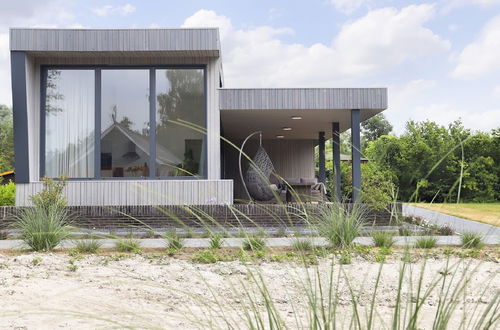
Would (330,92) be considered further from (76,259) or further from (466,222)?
(76,259)

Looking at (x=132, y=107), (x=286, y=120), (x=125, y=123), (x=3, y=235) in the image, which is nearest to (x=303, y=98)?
(x=286, y=120)

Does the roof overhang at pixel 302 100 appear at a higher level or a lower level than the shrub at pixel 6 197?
higher

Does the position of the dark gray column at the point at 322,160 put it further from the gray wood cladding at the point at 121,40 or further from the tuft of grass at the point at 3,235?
the tuft of grass at the point at 3,235

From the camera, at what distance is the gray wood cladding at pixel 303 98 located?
9.06m

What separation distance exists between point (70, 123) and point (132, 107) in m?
1.17

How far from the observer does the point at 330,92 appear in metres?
9.10

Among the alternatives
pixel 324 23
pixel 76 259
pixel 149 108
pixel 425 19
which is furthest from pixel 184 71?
pixel 425 19

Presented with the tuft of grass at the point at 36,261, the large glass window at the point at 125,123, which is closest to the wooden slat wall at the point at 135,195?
the large glass window at the point at 125,123

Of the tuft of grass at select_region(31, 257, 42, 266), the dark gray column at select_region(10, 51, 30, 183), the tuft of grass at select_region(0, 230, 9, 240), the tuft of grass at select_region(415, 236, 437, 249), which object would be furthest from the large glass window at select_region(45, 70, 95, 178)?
the tuft of grass at select_region(415, 236, 437, 249)

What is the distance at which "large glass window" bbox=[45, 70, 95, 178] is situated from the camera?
28.8ft

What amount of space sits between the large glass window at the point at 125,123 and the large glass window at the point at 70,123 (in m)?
0.26

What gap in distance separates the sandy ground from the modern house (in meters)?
3.42

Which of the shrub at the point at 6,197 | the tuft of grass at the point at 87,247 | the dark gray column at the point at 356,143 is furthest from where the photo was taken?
the shrub at the point at 6,197

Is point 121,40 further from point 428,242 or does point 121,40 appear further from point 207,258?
point 428,242
